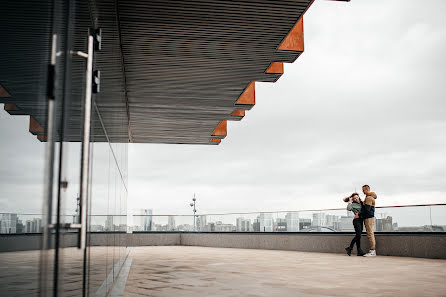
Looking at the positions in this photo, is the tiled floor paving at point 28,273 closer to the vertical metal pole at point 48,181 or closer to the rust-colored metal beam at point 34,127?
the vertical metal pole at point 48,181

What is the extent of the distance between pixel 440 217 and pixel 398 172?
107ft

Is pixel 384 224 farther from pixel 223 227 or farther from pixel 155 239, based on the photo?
pixel 155 239

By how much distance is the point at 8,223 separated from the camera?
5.69 feet

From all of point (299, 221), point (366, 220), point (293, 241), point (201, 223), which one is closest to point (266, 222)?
point (299, 221)

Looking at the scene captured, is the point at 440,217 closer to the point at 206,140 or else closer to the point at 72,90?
the point at 206,140

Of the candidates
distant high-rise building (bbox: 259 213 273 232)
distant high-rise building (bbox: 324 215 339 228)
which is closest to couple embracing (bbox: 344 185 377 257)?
distant high-rise building (bbox: 324 215 339 228)

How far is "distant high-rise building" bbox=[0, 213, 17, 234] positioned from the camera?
1677 millimetres

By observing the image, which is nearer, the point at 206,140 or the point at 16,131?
the point at 16,131

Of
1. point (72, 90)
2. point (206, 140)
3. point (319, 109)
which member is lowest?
point (72, 90)

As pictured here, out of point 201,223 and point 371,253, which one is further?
point 201,223

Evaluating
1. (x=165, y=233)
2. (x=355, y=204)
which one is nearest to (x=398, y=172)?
(x=165, y=233)

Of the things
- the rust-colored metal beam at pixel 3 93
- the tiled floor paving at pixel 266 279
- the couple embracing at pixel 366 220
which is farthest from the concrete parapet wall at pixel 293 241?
the rust-colored metal beam at pixel 3 93

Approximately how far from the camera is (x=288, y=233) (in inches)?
658

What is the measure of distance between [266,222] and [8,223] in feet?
55.5
